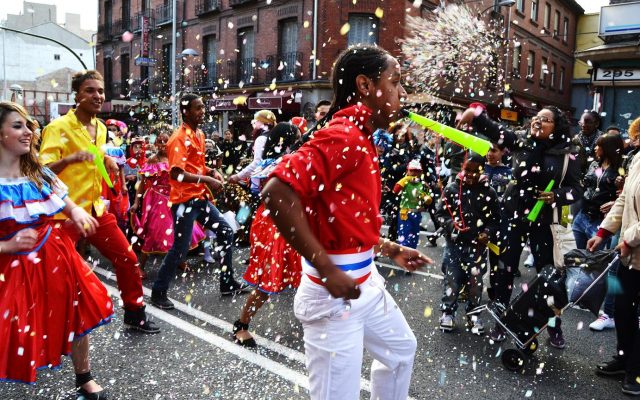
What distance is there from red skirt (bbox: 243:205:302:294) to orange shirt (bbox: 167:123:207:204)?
35.9 inches

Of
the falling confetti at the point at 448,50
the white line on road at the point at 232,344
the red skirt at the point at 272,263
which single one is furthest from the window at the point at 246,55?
the red skirt at the point at 272,263

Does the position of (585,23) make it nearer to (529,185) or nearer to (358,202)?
(529,185)

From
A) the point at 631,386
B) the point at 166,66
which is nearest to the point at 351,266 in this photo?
the point at 631,386

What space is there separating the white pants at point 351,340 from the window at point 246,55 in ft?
72.5

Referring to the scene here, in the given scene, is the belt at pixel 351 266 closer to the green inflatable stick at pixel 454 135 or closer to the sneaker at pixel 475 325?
the green inflatable stick at pixel 454 135

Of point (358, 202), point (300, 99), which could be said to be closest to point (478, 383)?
point (358, 202)

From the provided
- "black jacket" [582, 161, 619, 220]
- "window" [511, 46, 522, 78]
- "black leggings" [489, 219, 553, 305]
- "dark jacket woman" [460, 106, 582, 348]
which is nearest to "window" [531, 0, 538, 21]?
"window" [511, 46, 522, 78]

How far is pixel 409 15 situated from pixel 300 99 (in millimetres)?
5277

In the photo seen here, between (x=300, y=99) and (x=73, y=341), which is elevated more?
(x=300, y=99)

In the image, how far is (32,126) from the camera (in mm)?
3316

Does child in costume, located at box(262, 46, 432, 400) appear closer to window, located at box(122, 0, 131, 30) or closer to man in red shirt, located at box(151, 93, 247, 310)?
man in red shirt, located at box(151, 93, 247, 310)

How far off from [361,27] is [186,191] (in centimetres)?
1669

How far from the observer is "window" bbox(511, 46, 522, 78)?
2773cm

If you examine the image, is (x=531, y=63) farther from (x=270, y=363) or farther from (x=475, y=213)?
(x=270, y=363)
